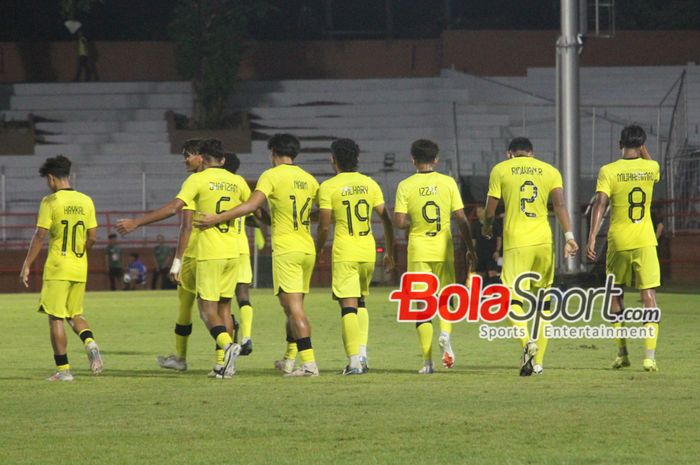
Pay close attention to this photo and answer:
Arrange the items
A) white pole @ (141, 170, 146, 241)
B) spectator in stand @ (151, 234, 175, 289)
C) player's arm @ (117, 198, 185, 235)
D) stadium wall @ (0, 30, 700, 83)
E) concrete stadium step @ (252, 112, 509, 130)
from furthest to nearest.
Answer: stadium wall @ (0, 30, 700, 83)
concrete stadium step @ (252, 112, 509, 130)
white pole @ (141, 170, 146, 241)
spectator in stand @ (151, 234, 175, 289)
player's arm @ (117, 198, 185, 235)

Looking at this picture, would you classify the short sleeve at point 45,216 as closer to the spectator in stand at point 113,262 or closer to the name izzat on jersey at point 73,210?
the name izzat on jersey at point 73,210

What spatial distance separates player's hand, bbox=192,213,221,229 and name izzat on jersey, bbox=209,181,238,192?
25 centimetres

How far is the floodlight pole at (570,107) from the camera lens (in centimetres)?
2506

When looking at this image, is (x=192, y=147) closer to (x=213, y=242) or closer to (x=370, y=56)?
(x=213, y=242)

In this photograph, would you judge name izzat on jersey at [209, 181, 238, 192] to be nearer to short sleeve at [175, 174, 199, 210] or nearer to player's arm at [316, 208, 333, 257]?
short sleeve at [175, 174, 199, 210]

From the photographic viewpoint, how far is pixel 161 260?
3450cm

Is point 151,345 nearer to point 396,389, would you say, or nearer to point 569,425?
point 396,389

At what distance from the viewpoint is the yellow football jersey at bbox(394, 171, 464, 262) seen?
41.0 ft

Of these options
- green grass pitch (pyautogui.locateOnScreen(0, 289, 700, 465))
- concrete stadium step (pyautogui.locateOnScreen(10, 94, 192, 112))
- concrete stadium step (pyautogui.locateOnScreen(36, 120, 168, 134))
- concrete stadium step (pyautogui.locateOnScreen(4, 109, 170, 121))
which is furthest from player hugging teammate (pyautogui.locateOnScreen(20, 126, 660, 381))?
concrete stadium step (pyautogui.locateOnScreen(10, 94, 192, 112))

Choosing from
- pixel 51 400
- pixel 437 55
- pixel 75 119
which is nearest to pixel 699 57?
pixel 437 55

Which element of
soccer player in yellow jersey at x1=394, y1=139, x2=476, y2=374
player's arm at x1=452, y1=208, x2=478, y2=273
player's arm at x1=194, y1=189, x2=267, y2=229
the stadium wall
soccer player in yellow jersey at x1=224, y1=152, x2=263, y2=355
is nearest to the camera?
player's arm at x1=194, y1=189, x2=267, y2=229

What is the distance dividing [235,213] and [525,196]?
249 cm

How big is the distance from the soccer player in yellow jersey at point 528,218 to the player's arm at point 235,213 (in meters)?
2.00

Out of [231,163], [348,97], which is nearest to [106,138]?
A: [348,97]
